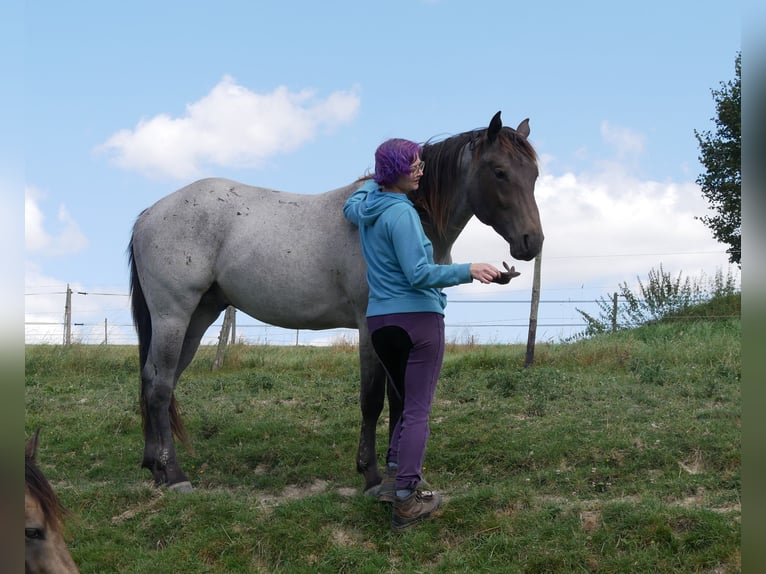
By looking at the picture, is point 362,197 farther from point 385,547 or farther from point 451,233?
point 385,547

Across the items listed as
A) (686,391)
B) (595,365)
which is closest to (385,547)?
(686,391)

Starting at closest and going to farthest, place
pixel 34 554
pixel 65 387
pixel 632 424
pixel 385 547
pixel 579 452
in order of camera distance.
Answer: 1. pixel 34 554
2. pixel 385 547
3. pixel 579 452
4. pixel 632 424
5. pixel 65 387

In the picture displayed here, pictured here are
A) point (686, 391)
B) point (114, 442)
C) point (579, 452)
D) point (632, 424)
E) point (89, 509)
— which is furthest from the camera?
point (686, 391)

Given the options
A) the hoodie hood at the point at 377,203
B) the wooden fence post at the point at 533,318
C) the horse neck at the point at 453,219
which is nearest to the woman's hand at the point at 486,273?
the hoodie hood at the point at 377,203

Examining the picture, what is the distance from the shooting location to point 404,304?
13.9ft

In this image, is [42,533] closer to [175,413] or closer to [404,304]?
[404,304]

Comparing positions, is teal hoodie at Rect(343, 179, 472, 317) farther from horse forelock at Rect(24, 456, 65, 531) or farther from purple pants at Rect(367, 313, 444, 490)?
horse forelock at Rect(24, 456, 65, 531)

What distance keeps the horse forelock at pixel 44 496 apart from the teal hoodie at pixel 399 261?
82.5 inches

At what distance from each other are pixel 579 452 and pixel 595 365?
506 centimetres

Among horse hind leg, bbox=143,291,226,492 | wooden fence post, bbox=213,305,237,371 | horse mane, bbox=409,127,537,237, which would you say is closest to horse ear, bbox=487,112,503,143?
horse mane, bbox=409,127,537,237

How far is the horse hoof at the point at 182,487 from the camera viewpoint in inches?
225

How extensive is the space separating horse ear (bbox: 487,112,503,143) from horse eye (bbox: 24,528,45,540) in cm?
364

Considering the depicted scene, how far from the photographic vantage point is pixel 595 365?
35.2 feet

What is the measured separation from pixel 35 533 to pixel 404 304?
2294 mm
